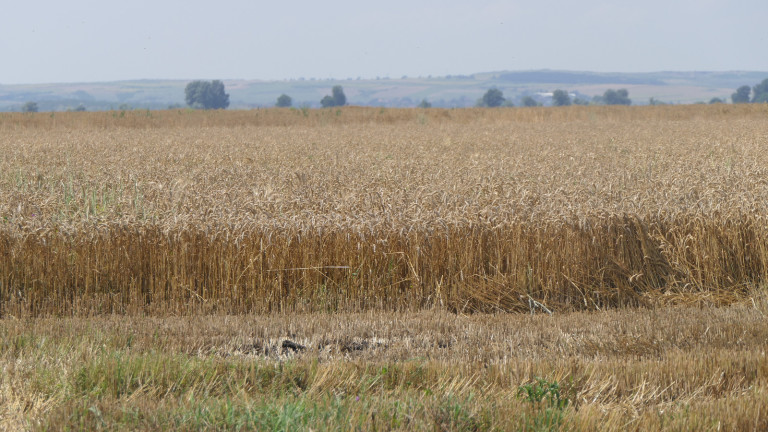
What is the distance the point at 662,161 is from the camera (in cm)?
1736

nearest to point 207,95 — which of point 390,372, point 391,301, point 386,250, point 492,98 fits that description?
point 492,98

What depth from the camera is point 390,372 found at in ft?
17.4

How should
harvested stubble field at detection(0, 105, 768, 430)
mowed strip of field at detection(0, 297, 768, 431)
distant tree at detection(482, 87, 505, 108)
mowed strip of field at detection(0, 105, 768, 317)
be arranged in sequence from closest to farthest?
mowed strip of field at detection(0, 297, 768, 431), harvested stubble field at detection(0, 105, 768, 430), mowed strip of field at detection(0, 105, 768, 317), distant tree at detection(482, 87, 505, 108)

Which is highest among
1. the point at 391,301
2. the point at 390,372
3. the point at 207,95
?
the point at 207,95

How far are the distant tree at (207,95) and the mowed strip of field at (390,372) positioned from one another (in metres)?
192

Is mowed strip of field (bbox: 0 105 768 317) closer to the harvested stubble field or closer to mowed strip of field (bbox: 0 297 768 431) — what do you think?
the harvested stubble field

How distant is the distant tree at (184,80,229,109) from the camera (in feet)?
638

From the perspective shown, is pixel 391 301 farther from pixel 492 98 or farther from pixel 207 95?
pixel 207 95

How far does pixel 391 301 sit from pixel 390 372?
289cm

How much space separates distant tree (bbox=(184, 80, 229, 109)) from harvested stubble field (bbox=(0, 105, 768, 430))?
187 metres

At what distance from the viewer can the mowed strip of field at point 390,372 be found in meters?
4.20

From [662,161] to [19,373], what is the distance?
15.4 metres

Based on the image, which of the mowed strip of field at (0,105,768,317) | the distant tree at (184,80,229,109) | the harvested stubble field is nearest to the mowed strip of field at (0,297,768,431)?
the harvested stubble field

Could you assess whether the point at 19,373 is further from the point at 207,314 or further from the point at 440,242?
the point at 440,242
